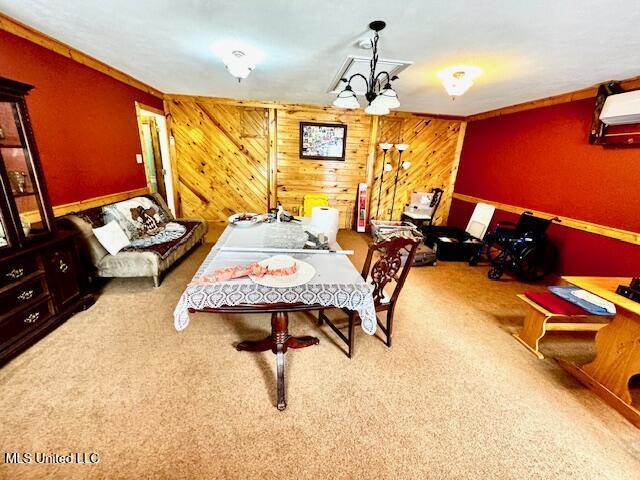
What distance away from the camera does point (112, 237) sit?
2688mm

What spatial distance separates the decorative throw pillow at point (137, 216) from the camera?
9.73ft

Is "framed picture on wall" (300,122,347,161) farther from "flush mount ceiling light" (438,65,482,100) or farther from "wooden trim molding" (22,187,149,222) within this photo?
"wooden trim molding" (22,187,149,222)

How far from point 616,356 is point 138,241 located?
171 inches

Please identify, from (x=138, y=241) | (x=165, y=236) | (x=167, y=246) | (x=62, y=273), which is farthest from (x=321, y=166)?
(x=62, y=273)

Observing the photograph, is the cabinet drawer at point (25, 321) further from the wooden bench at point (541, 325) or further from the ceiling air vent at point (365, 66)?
the wooden bench at point (541, 325)

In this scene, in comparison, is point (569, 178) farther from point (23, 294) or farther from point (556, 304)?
point (23, 294)

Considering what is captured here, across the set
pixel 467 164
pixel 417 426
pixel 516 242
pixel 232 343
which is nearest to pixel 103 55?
pixel 232 343

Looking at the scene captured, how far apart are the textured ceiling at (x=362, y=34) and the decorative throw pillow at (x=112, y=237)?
175 centimetres

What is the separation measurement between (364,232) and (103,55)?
461cm

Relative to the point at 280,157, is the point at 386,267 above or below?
below

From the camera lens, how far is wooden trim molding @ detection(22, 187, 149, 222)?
213 cm

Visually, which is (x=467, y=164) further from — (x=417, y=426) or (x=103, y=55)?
(x=103, y=55)

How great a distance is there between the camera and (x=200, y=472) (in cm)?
119

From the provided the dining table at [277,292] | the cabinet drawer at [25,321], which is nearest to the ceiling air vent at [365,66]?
the dining table at [277,292]
